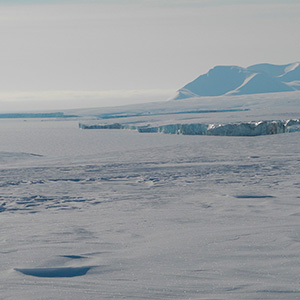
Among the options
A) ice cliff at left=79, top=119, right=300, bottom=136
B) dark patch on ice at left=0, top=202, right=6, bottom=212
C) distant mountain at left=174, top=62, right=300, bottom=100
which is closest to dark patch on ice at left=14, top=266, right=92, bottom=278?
dark patch on ice at left=0, top=202, right=6, bottom=212

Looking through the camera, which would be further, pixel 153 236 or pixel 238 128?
pixel 238 128

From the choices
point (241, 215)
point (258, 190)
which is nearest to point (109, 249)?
point (241, 215)

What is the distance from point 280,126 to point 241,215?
49.6ft

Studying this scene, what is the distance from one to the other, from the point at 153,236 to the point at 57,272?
100cm

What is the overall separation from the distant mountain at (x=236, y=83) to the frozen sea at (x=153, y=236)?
7769 cm

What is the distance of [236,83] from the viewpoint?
95938 mm

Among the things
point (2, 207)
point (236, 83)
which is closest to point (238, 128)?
point (2, 207)

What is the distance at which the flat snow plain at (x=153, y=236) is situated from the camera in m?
2.63

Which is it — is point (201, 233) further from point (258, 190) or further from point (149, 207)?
point (258, 190)

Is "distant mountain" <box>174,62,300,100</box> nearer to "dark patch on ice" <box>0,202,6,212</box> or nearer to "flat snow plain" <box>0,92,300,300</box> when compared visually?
"flat snow plain" <box>0,92,300,300</box>

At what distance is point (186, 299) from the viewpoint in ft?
8.01

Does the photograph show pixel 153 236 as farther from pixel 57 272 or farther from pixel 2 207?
pixel 2 207

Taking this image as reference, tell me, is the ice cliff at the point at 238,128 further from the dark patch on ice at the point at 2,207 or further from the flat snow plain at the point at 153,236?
the dark patch on ice at the point at 2,207

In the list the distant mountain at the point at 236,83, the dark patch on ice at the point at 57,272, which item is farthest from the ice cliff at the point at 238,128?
the distant mountain at the point at 236,83
